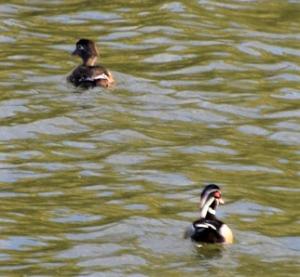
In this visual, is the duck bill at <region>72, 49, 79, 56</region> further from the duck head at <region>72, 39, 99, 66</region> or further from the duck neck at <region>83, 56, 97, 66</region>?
the duck neck at <region>83, 56, 97, 66</region>

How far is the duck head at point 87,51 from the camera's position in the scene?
2277cm

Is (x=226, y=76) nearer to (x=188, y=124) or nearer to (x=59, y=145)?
(x=188, y=124)

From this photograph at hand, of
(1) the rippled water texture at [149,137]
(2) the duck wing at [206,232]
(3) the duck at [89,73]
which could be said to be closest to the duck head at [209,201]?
(2) the duck wing at [206,232]

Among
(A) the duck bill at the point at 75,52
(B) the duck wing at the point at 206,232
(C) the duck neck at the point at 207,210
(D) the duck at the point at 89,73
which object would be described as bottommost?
(B) the duck wing at the point at 206,232

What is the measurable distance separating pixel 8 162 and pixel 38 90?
294cm

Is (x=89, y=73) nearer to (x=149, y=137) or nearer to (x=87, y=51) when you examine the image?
(x=87, y=51)

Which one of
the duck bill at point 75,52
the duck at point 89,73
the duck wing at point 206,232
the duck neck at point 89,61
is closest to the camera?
the duck wing at point 206,232

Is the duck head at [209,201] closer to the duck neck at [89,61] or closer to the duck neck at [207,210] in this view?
the duck neck at [207,210]

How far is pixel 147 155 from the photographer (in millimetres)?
19953

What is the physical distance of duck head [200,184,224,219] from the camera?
17219 millimetres

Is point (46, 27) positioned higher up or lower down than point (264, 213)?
higher up

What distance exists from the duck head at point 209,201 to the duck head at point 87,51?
5582 millimetres

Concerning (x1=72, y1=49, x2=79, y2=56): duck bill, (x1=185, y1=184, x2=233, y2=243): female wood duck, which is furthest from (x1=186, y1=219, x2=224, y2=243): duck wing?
(x1=72, y1=49, x2=79, y2=56): duck bill

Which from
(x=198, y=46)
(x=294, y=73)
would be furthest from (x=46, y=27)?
(x=294, y=73)
